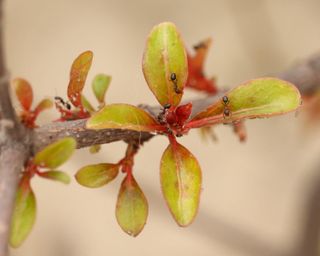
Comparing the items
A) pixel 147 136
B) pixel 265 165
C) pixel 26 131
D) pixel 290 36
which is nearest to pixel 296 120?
pixel 265 165

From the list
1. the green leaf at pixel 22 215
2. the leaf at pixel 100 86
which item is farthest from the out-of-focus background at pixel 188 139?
the green leaf at pixel 22 215

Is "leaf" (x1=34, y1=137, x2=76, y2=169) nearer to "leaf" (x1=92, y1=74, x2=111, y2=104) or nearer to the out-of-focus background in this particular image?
"leaf" (x1=92, y1=74, x2=111, y2=104)

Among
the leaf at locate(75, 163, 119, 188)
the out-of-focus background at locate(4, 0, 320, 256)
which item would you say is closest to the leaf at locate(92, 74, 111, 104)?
the leaf at locate(75, 163, 119, 188)

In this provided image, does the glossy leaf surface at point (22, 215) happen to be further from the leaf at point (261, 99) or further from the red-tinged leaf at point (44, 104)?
the leaf at point (261, 99)

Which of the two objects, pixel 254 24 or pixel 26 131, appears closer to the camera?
pixel 26 131

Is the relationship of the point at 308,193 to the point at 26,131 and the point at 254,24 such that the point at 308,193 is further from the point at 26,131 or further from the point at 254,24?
the point at 26,131

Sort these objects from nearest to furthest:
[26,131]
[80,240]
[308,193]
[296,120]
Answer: [26,131] < [308,193] < [80,240] < [296,120]

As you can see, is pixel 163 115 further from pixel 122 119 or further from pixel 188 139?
pixel 188 139
